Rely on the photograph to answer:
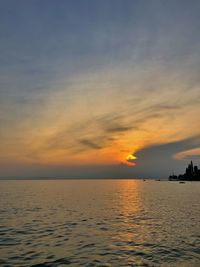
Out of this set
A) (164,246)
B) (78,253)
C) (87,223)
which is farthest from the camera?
(87,223)

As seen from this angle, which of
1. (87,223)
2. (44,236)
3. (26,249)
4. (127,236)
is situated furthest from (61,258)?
(87,223)

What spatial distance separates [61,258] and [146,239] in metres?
11.3

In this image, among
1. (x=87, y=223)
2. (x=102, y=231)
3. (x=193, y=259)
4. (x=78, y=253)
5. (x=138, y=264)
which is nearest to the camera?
(x=138, y=264)

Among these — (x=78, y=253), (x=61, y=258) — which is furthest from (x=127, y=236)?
(x=61, y=258)

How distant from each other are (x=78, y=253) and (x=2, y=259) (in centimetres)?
626

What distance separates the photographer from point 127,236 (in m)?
32.5

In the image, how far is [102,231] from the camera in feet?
115

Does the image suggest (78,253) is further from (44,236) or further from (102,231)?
(102,231)

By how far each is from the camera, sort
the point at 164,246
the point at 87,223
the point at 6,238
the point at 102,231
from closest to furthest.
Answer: the point at 164,246
the point at 6,238
the point at 102,231
the point at 87,223

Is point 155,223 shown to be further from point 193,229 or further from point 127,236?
point 127,236

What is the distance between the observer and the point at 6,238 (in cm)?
3092

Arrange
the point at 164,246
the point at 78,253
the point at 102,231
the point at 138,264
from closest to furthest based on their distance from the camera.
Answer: the point at 138,264
the point at 78,253
the point at 164,246
the point at 102,231

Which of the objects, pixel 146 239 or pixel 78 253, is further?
pixel 146 239

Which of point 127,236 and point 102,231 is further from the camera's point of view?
point 102,231
